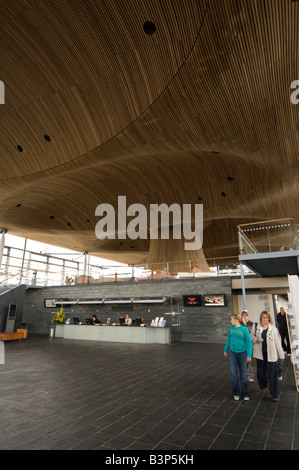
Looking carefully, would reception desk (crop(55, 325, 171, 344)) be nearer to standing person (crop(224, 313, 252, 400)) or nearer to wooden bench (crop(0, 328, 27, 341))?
wooden bench (crop(0, 328, 27, 341))

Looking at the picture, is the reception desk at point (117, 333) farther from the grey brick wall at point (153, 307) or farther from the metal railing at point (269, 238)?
the metal railing at point (269, 238)

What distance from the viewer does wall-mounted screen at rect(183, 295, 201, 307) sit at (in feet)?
46.6

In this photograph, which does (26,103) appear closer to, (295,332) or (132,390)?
(132,390)

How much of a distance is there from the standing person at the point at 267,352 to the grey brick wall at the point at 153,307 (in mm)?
8090

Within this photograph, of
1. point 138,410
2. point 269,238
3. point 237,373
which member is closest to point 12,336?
point 138,410

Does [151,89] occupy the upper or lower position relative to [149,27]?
lower

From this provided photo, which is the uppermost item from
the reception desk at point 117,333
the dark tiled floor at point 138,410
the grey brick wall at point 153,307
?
the grey brick wall at point 153,307

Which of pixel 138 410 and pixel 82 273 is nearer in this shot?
pixel 138 410

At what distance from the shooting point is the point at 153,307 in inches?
603

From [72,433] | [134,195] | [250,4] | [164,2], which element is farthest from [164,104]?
[134,195]

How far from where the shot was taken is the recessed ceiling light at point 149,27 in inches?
259

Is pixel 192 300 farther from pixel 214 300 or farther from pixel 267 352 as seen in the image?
pixel 267 352

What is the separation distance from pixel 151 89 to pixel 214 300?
10062 millimetres

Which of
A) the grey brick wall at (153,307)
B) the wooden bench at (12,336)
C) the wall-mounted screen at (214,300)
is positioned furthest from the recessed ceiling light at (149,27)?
the wooden bench at (12,336)
